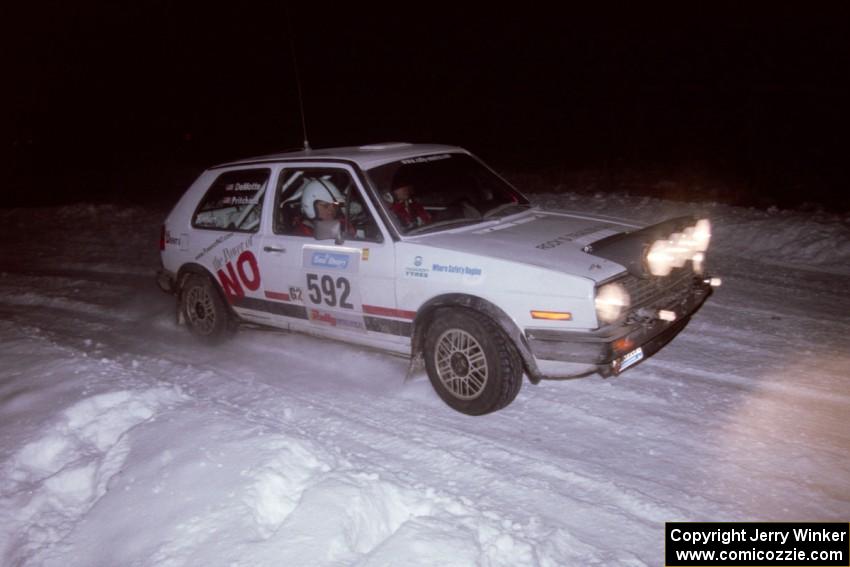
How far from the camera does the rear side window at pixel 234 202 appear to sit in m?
5.40

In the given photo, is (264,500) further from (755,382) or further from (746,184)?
(746,184)

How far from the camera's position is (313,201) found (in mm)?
5195

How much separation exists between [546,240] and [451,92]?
65.4 feet

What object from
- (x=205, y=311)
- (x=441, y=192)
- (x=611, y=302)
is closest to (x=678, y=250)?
(x=611, y=302)

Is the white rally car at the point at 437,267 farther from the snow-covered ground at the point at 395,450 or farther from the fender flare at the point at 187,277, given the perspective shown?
the snow-covered ground at the point at 395,450

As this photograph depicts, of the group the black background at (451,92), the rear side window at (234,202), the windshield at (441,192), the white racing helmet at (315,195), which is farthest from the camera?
the black background at (451,92)

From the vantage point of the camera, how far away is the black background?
13773 millimetres

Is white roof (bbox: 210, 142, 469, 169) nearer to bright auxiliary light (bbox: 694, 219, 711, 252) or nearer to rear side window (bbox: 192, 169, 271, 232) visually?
rear side window (bbox: 192, 169, 271, 232)

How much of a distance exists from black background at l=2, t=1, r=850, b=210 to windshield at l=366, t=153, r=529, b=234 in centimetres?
249

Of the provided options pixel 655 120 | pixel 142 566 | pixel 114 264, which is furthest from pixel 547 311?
pixel 655 120

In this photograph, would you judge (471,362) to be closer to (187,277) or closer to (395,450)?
(395,450)

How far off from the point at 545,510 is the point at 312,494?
47.5 inches

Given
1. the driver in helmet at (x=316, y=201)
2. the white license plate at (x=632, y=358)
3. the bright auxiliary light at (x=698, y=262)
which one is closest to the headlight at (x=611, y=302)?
the white license plate at (x=632, y=358)

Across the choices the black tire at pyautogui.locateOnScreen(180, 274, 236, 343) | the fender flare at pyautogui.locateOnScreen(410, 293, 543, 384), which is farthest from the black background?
the fender flare at pyautogui.locateOnScreen(410, 293, 543, 384)
